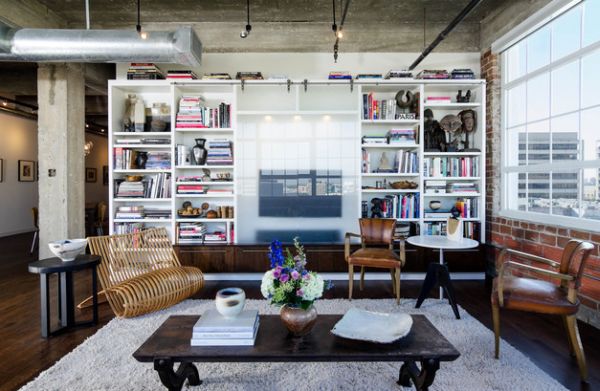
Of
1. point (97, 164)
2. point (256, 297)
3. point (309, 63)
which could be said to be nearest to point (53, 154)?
point (256, 297)

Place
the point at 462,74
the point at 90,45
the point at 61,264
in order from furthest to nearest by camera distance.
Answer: the point at 462,74 < the point at 90,45 < the point at 61,264

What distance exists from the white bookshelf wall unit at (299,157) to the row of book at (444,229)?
0.6 inches

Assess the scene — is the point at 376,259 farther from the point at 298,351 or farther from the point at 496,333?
the point at 298,351

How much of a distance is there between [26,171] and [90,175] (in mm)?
2330

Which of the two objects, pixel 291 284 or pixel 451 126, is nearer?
pixel 291 284

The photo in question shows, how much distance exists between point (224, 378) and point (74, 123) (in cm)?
475

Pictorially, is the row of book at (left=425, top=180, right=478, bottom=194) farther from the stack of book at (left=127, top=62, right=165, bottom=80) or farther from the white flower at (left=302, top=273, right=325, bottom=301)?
the stack of book at (left=127, top=62, right=165, bottom=80)

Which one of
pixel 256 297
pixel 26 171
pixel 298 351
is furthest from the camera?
pixel 26 171

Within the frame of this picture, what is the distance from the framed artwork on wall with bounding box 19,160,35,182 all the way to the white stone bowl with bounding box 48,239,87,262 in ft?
26.9

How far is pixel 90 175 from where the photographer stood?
11648 millimetres

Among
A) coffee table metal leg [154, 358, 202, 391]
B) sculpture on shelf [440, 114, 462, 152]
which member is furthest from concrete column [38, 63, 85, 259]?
sculpture on shelf [440, 114, 462, 152]

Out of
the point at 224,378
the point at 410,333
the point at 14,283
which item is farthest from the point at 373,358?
the point at 14,283

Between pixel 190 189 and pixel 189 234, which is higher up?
pixel 190 189

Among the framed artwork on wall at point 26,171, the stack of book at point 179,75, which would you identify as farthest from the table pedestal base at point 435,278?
the framed artwork on wall at point 26,171
